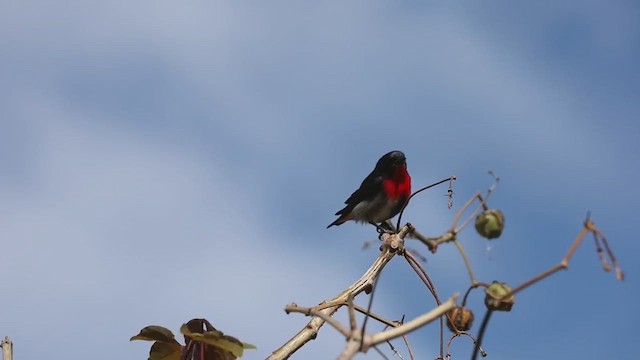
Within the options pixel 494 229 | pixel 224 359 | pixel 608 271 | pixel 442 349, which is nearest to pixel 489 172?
pixel 494 229

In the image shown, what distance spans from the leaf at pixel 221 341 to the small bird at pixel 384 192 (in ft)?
22.1

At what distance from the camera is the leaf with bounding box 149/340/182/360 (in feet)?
9.86

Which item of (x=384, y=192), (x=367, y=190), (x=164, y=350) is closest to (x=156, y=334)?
(x=164, y=350)

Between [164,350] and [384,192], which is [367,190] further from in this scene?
[164,350]

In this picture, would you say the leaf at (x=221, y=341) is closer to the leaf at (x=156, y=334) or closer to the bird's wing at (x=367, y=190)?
the leaf at (x=156, y=334)

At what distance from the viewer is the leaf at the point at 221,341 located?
2691 millimetres

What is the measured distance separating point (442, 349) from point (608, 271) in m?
1.92

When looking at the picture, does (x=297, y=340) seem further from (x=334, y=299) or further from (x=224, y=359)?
(x=224, y=359)

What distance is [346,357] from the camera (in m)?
1.58

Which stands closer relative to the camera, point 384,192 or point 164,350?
point 164,350

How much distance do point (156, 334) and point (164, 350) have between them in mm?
80

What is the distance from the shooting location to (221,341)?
2.73m

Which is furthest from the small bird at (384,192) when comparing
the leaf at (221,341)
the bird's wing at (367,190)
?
the leaf at (221,341)

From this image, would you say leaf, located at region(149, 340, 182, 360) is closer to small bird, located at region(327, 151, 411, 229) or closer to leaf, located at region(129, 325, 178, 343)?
leaf, located at region(129, 325, 178, 343)
